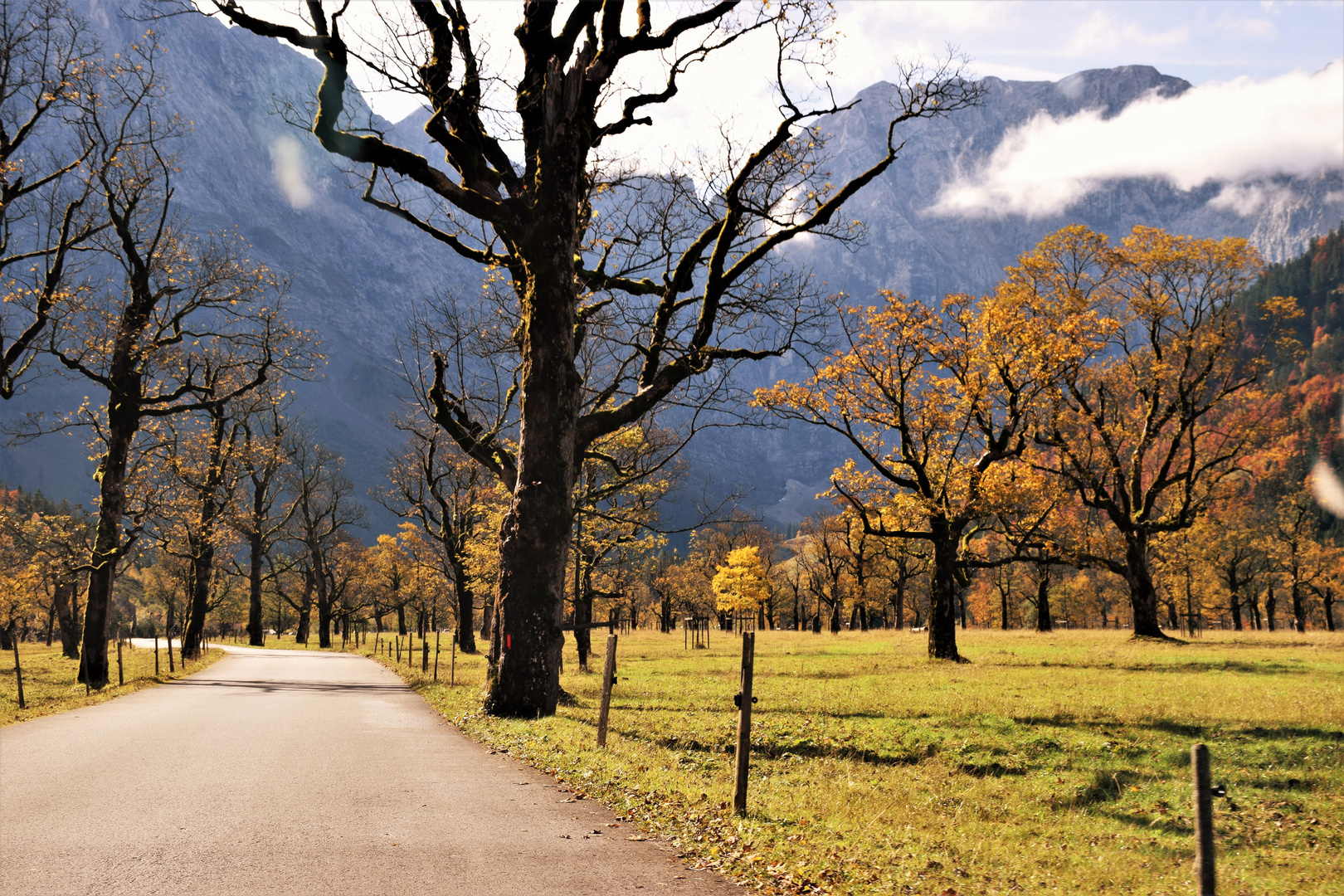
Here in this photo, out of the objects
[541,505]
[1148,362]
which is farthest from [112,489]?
[1148,362]

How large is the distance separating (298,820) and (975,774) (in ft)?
27.5

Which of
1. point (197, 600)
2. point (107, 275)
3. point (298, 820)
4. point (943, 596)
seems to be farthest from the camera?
point (197, 600)

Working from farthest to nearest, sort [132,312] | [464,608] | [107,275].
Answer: [464,608] < [132,312] < [107,275]

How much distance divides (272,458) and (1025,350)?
1509 inches

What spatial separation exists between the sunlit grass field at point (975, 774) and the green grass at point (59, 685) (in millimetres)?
7652

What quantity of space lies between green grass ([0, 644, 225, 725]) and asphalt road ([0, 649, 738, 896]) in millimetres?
4651

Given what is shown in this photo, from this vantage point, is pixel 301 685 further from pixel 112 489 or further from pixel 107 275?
pixel 107 275

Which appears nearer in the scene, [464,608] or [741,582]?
[464,608]

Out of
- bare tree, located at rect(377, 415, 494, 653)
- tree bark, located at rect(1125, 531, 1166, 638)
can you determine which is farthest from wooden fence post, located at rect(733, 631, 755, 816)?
tree bark, located at rect(1125, 531, 1166, 638)

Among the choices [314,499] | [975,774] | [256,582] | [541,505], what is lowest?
[975,774]

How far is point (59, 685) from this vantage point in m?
23.8

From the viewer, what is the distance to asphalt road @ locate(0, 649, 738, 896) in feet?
18.7

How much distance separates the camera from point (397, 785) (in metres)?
8.87

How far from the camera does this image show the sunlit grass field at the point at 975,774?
6578 millimetres
